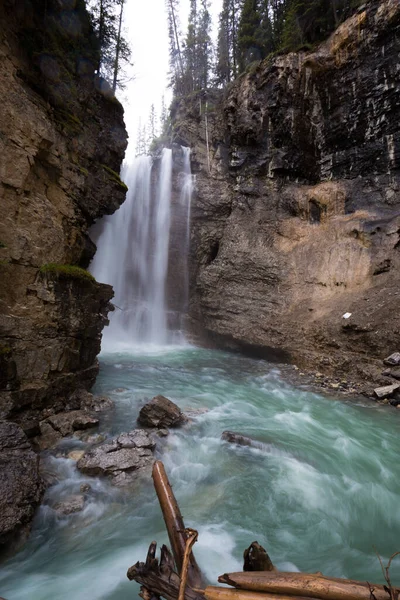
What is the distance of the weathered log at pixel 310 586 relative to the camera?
1.29 metres

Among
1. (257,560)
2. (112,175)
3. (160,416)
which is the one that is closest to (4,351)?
(160,416)

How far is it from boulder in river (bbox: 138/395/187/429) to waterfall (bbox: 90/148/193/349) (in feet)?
34.1

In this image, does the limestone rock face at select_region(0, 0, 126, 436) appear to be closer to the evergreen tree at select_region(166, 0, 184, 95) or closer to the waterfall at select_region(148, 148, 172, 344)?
the waterfall at select_region(148, 148, 172, 344)

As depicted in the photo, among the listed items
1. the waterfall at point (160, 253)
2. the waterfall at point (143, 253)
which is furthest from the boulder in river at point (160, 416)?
the waterfall at point (160, 253)

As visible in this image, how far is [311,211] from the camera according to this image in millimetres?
14914

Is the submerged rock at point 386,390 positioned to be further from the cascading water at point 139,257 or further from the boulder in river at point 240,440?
the cascading water at point 139,257

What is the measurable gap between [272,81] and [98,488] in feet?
62.8

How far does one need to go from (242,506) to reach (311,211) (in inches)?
551

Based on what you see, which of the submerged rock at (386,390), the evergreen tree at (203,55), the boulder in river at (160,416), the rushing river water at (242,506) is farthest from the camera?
the evergreen tree at (203,55)

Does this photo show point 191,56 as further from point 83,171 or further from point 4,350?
point 4,350

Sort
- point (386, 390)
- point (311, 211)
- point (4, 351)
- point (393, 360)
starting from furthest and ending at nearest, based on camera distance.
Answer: point (311, 211)
point (393, 360)
point (386, 390)
point (4, 351)

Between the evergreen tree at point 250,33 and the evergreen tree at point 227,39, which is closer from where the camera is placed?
the evergreen tree at point 250,33

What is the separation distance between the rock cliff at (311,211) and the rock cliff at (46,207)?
8036mm

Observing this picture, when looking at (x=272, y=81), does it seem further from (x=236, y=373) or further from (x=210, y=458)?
(x=210, y=458)
